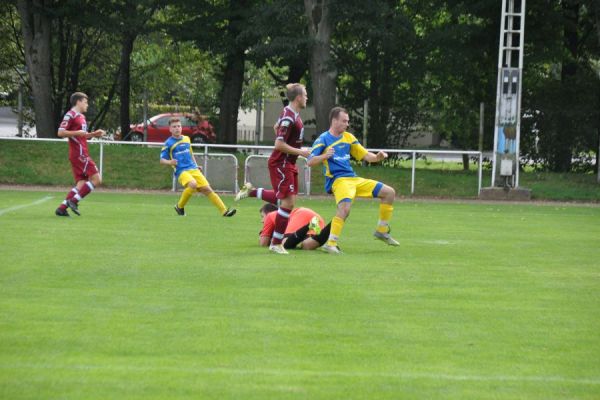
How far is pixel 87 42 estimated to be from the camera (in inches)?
1654

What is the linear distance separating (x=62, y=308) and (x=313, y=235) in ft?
16.8

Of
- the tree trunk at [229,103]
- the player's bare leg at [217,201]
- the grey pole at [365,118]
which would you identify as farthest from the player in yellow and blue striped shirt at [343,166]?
the tree trunk at [229,103]

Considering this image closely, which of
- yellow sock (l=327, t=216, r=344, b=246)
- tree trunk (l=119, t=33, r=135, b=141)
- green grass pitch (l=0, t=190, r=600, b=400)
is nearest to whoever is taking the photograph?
green grass pitch (l=0, t=190, r=600, b=400)

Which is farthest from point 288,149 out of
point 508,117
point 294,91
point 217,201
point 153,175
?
point 153,175

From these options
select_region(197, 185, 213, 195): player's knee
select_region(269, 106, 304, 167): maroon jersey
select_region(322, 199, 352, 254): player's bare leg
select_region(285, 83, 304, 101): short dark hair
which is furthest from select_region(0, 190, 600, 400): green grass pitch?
select_region(197, 185, 213, 195): player's knee

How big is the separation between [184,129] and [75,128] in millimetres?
26819

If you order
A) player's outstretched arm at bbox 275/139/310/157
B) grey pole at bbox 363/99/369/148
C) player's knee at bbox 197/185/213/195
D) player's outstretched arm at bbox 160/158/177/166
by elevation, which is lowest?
player's knee at bbox 197/185/213/195

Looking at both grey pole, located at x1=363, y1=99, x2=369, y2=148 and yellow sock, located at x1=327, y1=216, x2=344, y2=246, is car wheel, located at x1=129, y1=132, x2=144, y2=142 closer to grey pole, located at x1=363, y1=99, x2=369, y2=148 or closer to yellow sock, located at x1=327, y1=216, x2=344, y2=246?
grey pole, located at x1=363, y1=99, x2=369, y2=148

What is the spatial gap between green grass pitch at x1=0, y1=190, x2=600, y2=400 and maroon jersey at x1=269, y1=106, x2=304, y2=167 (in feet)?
3.39

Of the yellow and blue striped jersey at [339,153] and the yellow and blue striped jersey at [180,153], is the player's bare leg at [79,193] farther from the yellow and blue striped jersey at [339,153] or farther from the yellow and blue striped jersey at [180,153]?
the yellow and blue striped jersey at [339,153]

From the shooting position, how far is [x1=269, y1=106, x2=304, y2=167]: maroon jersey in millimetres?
12359

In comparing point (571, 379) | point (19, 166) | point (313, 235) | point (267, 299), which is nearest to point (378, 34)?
point (19, 166)

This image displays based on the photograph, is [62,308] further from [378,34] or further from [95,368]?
[378,34]

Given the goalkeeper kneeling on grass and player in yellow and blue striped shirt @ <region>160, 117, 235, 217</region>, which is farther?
player in yellow and blue striped shirt @ <region>160, 117, 235, 217</region>
